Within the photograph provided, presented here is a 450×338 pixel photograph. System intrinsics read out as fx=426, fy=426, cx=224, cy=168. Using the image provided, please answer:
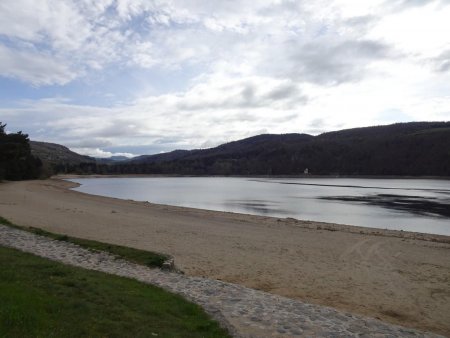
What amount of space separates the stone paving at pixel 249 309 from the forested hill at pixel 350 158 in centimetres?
12940

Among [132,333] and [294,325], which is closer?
[132,333]

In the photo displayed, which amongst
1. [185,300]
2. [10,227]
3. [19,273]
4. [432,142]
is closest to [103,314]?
[185,300]

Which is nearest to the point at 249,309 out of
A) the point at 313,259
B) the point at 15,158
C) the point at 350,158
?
the point at 313,259

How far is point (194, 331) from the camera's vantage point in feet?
20.9

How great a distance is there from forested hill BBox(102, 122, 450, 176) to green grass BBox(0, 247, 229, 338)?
131869 mm

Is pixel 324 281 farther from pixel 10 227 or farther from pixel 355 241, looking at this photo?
pixel 10 227

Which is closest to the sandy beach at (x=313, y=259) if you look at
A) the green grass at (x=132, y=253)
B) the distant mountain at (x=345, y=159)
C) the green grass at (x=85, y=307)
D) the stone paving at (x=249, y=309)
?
the green grass at (x=132, y=253)

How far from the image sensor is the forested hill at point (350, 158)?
447 ft

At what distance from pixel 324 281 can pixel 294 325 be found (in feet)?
18.8

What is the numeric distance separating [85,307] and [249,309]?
10.6 ft

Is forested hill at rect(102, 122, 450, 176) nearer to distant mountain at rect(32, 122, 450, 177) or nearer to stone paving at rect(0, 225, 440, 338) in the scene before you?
distant mountain at rect(32, 122, 450, 177)

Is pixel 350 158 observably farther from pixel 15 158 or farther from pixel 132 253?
pixel 132 253

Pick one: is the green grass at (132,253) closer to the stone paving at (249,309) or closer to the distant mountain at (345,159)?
the stone paving at (249,309)

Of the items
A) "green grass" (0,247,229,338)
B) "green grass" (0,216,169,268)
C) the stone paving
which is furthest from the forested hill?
"green grass" (0,247,229,338)
